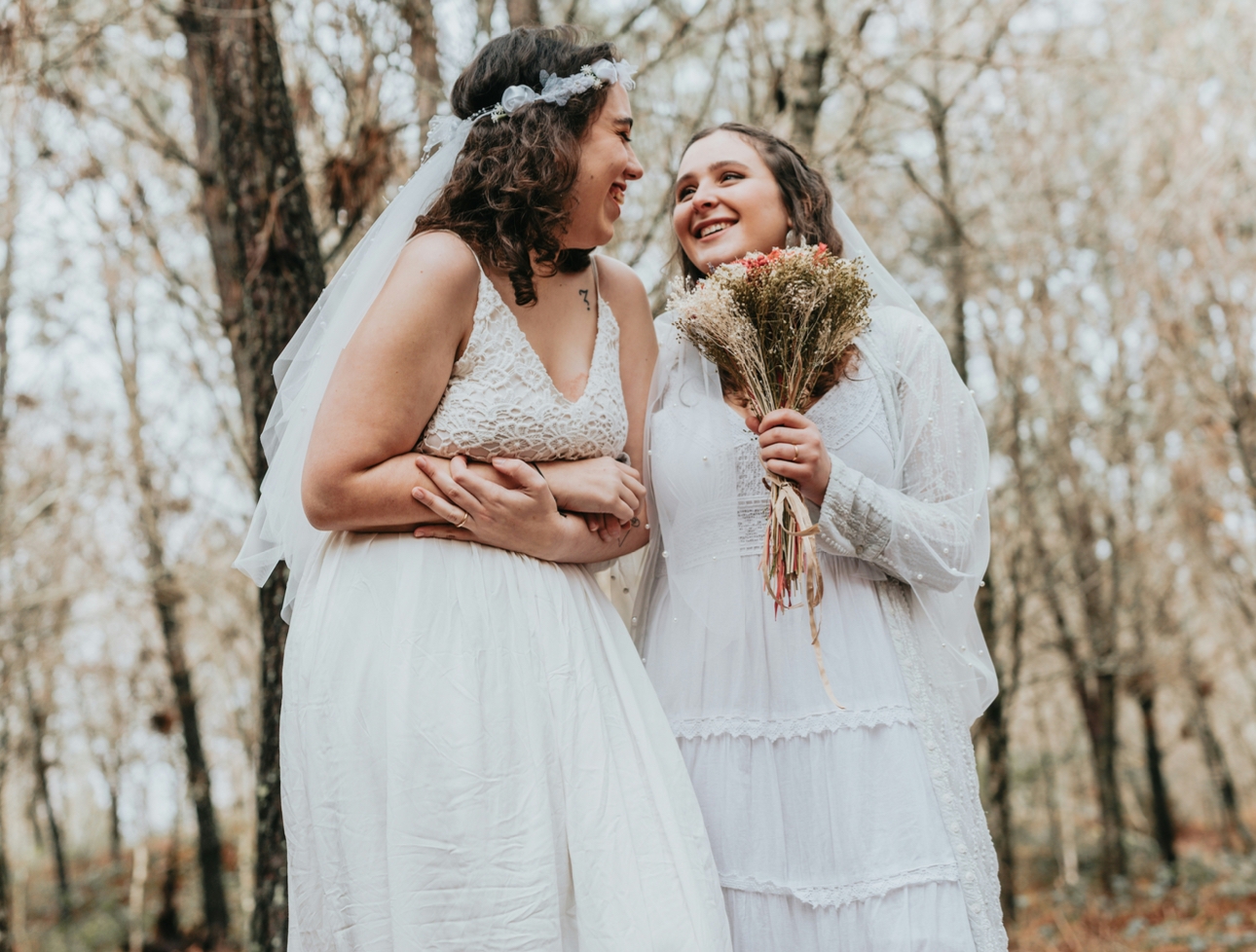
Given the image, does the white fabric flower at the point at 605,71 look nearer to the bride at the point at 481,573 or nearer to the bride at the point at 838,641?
the bride at the point at 481,573

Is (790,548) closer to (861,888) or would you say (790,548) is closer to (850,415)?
(850,415)

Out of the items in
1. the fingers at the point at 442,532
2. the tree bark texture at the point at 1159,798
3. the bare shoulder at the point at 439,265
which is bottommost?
the tree bark texture at the point at 1159,798

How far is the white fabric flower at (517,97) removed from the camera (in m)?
2.25

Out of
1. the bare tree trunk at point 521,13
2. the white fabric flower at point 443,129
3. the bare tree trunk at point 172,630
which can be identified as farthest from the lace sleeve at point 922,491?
the bare tree trunk at point 172,630

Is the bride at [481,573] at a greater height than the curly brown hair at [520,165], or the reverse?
the curly brown hair at [520,165]

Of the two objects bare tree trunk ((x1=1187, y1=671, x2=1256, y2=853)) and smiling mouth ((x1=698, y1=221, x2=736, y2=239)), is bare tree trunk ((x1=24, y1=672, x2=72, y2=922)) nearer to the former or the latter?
smiling mouth ((x1=698, y1=221, x2=736, y2=239))

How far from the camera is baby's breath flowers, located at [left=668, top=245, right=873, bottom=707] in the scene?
7.21ft

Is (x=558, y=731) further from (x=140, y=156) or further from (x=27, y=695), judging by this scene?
(x=27, y=695)

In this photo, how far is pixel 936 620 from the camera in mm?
2475

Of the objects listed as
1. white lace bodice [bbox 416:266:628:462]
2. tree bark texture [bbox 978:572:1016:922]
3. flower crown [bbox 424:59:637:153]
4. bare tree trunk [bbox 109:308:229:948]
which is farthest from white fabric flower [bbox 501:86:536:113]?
bare tree trunk [bbox 109:308:229:948]

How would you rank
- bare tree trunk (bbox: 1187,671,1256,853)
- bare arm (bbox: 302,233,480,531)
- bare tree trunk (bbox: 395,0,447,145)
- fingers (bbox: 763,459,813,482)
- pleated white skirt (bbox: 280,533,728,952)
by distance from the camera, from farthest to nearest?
bare tree trunk (bbox: 1187,671,1256,853) < bare tree trunk (bbox: 395,0,447,145) < fingers (bbox: 763,459,813,482) < bare arm (bbox: 302,233,480,531) < pleated white skirt (bbox: 280,533,728,952)

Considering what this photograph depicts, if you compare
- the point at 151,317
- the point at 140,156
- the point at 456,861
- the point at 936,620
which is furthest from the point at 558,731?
the point at 151,317

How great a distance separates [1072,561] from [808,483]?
9.27 meters

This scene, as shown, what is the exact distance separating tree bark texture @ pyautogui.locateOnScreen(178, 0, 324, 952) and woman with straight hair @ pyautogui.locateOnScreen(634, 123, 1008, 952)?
1.25 metres
